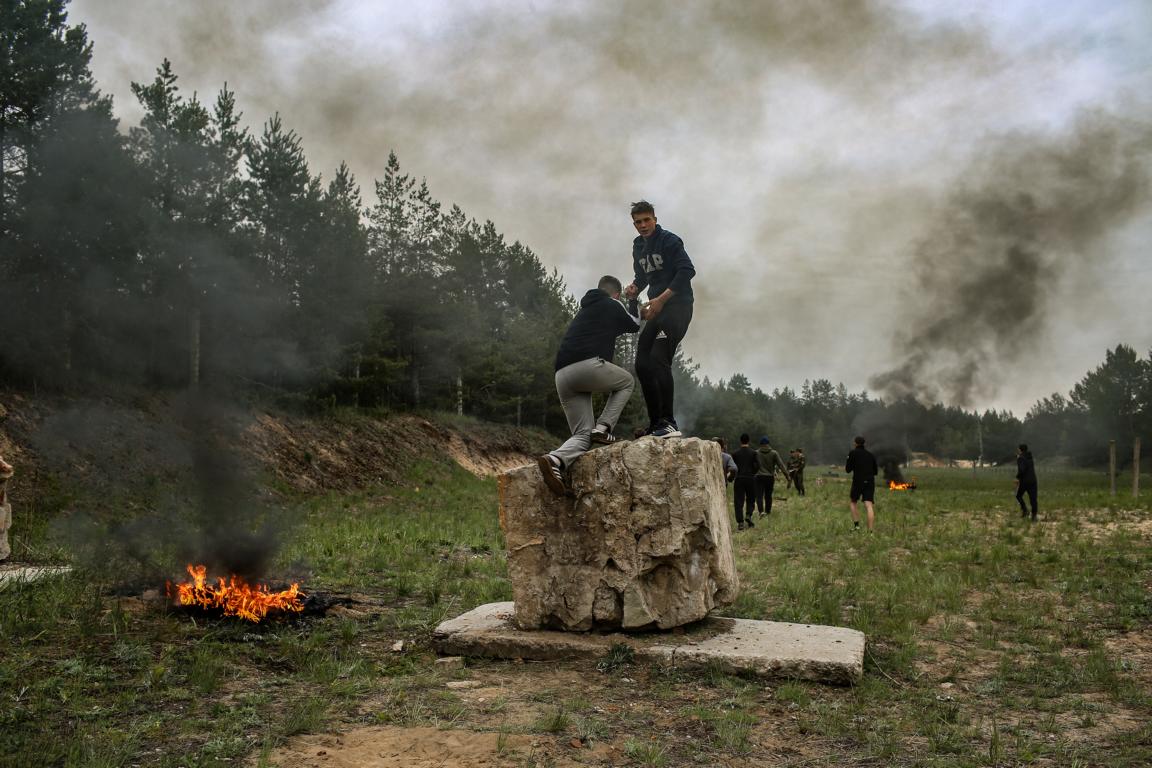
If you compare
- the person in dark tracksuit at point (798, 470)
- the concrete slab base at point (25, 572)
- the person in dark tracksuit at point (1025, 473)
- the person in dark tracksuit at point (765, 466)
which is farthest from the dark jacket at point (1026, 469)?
the concrete slab base at point (25, 572)

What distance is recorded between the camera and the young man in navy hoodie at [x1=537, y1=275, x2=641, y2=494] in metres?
6.60

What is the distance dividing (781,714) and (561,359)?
3.29 meters

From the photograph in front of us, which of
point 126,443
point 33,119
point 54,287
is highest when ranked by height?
point 33,119

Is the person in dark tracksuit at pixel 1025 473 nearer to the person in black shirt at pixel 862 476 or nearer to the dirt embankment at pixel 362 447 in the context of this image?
the person in black shirt at pixel 862 476

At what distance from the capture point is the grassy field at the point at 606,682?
4305mm

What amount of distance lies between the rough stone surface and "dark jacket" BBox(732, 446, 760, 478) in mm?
9200

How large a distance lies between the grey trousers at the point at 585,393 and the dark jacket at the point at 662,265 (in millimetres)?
849

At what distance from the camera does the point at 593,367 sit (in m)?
6.58

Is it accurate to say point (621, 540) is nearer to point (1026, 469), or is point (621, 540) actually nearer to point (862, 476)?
point (862, 476)

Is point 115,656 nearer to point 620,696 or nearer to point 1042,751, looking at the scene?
point 620,696

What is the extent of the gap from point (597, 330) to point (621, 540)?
1819 millimetres

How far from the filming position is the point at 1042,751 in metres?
4.33

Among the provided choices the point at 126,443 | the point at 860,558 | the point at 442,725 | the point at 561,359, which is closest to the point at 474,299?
the point at 126,443

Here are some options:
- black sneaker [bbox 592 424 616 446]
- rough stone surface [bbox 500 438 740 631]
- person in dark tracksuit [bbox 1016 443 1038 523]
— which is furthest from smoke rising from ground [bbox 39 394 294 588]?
person in dark tracksuit [bbox 1016 443 1038 523]
